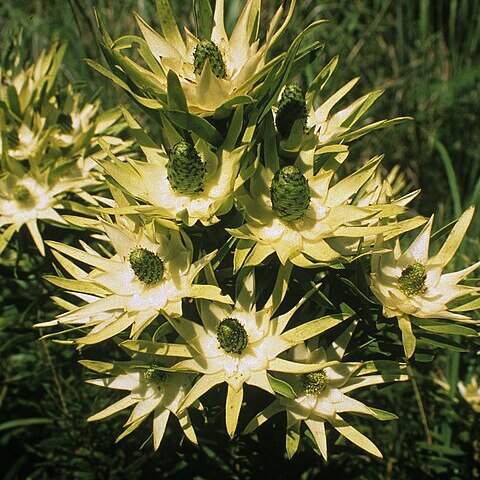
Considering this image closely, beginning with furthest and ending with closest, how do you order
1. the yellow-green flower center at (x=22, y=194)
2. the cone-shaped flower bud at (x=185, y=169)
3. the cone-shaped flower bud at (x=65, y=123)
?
1. the cone-shaped flower bud at (x=65, y=123)
2. the yellow-green flower center at (x=22, y=194)
3. the cone-shaped flower bud at (x=185, y=169)

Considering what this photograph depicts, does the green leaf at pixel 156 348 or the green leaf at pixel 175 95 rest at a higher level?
the green leaf at pixel 175 95

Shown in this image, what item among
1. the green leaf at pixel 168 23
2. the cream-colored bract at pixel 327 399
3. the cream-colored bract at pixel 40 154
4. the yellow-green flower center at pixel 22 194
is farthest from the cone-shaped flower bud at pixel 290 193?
the yellow-green flower center at pixel 22 194

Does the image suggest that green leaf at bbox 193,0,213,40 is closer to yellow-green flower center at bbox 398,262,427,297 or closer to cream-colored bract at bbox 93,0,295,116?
cream-colored bract at bbox 93,0,295,116

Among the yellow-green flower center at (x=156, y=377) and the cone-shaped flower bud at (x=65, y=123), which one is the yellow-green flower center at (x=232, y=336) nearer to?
the yellow-green flower center at (x=156, y=377)

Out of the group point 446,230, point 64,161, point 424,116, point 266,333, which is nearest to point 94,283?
point 266,333

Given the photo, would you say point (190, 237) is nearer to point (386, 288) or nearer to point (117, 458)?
point (386, 288)

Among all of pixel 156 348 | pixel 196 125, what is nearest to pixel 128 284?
pixel 156 348
